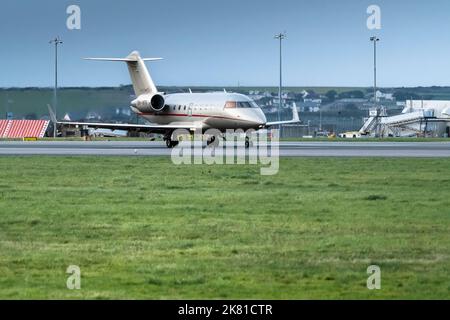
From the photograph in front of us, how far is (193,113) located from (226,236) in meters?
45.1

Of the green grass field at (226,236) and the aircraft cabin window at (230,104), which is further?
the aircraft cabin window at (230,104)

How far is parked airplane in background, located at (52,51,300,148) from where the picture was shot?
202 feet

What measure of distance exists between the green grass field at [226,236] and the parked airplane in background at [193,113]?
92.6ft

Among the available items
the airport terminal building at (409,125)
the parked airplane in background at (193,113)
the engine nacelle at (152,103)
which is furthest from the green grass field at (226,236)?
the airport terminal building at (409,125)

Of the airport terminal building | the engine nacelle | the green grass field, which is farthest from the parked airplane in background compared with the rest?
the airport terminal building

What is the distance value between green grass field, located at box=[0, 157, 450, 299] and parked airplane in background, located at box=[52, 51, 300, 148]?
92.6 ft

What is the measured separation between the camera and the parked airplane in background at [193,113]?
202 feet

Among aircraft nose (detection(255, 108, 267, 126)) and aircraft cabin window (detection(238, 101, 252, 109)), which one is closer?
aircraft nose (detection(255, 108, 267, 126))

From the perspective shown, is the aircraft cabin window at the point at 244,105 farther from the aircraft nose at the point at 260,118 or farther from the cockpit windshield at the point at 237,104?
the aircraft nose at the point at 260,118

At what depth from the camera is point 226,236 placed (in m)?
19.0

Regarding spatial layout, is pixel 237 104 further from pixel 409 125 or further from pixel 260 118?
pixel 409 125

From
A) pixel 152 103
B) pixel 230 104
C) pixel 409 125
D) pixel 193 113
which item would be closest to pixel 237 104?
pixel 230 104

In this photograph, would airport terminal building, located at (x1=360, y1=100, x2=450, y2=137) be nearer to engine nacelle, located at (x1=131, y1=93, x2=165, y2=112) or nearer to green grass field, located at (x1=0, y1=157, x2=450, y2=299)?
engine nacelle, located at (x1=131, y1=93, x2=165, y2=112)
